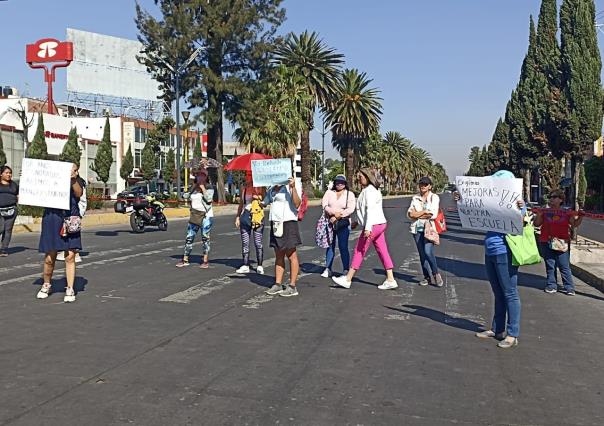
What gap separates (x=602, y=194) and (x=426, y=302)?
42979 millimetres

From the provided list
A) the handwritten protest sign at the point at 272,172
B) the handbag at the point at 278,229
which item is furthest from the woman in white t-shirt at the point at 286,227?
the handwritten protest sign at the point at 272,172

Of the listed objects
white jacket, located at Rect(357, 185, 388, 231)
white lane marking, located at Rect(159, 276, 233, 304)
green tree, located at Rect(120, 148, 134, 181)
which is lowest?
white lane marking, located at Rect(159, 276, 233, 304)

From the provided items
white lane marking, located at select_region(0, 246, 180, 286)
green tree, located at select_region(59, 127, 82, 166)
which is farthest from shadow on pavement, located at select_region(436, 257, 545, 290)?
green tree, located at select_region(59, 127, 82, 166)

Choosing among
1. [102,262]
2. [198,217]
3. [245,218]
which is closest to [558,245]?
[245,218]

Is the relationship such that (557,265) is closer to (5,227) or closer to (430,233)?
(430,233)

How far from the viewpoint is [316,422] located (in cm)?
427

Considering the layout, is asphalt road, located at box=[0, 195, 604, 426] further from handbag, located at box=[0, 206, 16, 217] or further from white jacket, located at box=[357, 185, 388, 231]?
handbag, located at box=[0, 206, 16, 217]

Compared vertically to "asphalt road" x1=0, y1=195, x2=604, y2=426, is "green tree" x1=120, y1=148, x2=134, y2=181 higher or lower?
higher

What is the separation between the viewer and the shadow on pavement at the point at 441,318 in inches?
289

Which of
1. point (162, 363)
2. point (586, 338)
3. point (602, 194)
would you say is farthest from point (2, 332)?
point (602, 194)

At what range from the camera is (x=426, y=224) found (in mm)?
10125

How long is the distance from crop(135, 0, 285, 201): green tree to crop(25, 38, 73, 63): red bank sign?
18303 millimetres

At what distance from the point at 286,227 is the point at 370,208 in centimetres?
139

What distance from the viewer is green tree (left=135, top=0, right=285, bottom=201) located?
136 feet
